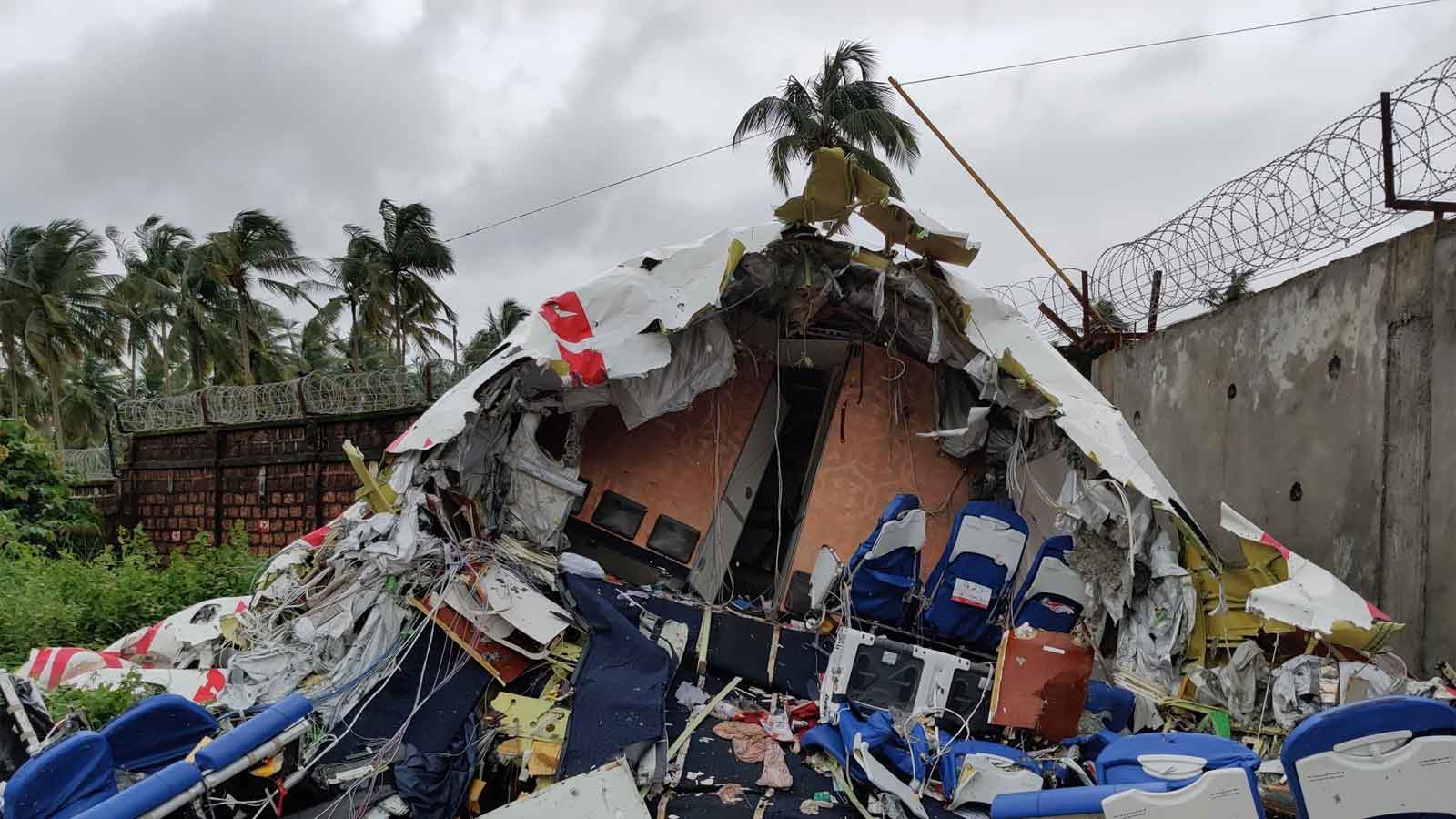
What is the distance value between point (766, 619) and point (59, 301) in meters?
25.0

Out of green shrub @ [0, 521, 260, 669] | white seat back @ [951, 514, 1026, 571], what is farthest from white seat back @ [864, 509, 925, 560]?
green shrub @ [0, 521, 260, 669]

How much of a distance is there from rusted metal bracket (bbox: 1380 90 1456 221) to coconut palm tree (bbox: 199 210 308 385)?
23.1 metres

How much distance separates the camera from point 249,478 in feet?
38.4

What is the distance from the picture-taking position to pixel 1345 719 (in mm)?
2521

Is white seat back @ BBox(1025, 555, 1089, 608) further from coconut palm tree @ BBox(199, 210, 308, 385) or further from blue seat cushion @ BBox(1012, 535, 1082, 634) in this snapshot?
coconut palm tree @ BBox(199, 210, 308, 385)

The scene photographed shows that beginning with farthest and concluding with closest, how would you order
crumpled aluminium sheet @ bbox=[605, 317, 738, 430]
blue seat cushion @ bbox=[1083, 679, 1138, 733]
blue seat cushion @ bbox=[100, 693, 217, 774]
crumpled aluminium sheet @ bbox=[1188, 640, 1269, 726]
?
crumpled aluminium sheet @ bbox=[605, 317, 738, 430]
blue seat cushion @ bbox=[1083, 679, 1138, 733]
crumpled aluminium sheet @ bbox=[1188, 640, 1269, 726]
blue seat cushion @ bbox=[100, 693, 217, 774]

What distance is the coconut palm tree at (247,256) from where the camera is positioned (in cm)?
2175

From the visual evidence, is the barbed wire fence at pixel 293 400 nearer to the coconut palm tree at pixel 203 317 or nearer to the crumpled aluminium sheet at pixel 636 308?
the crumpled aluminium sheet at pixel 636 308

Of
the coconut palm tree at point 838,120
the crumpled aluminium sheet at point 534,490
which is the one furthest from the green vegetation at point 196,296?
the crumpled aluminium sheet at point 534,490

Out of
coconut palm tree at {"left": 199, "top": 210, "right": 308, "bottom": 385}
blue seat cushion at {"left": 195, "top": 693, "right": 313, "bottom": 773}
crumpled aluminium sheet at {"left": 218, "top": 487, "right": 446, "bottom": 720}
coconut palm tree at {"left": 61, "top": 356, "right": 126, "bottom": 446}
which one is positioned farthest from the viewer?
coconut palm tree at {"left": 61, "top": 356, "right": 126, "bottom": 446}

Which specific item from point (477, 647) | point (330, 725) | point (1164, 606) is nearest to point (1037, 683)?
point (1164, 606)

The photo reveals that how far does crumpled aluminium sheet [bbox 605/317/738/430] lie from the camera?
20.2 feet

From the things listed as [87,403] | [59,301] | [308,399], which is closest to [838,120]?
[308,399]

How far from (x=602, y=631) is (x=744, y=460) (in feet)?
8.03
